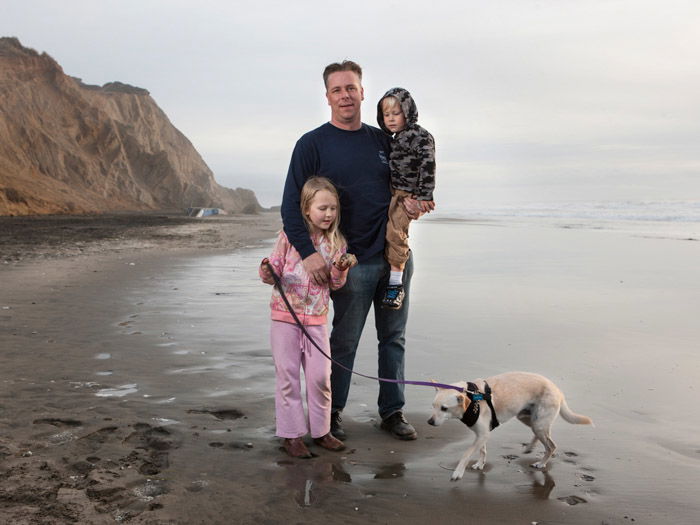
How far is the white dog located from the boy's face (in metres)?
1.69

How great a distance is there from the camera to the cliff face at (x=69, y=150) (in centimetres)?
4447

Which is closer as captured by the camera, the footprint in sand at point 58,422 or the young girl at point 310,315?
the young girl at point 310,315

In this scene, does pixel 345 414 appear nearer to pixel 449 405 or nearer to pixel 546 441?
pixel 449 405

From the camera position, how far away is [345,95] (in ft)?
13.4

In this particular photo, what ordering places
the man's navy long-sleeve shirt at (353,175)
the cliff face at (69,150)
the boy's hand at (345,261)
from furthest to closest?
the cliff face at (69,150) < the man's navy long-sleeve shirt at (353,175) < the boy's hand at (345,261)

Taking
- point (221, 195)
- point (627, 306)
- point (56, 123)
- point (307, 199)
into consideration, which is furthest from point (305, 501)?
point (221, 195)

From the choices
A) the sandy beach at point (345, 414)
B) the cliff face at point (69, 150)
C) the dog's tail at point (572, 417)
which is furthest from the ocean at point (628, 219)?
the cliff face at point (69, 150)

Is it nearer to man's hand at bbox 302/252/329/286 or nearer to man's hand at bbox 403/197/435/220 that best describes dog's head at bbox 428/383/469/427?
man's hand at bbox 302/252/329/286

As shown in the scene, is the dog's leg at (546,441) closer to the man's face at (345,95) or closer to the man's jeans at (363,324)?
the man's jeans at (363,324)

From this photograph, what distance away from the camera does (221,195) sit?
4008 inches

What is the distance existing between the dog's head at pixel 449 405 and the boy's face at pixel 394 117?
171 cm

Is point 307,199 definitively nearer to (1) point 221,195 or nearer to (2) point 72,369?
(2) point 72,369

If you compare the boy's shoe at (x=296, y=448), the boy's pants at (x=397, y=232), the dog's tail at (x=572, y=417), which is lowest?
the boy's shoe at (x=296, y=448)

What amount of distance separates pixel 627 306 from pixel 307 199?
20.3ft
